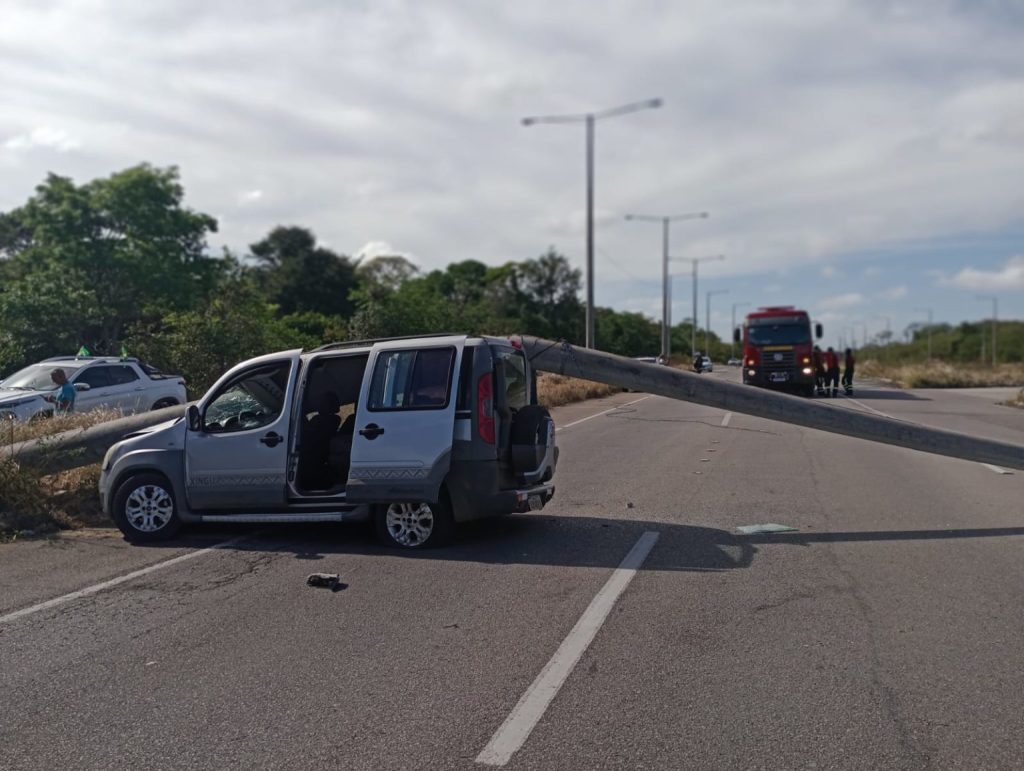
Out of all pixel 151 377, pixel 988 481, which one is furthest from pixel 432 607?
pixel 151 377

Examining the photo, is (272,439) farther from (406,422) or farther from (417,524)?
(417,524)

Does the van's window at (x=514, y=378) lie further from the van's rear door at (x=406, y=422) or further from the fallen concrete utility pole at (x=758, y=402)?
the fallen concrete utility pole at (x=758, y=402)

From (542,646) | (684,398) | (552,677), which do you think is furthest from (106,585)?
(684,398)

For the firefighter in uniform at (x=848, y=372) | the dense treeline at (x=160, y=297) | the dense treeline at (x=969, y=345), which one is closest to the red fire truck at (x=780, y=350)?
the firefighter in uniform at (x=848, y=372)

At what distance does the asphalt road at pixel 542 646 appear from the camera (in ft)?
15.1

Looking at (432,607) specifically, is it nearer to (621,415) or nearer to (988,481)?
(988,481)

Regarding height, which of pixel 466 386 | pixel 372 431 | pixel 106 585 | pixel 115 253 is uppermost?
pixel 115 253

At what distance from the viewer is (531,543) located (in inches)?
360

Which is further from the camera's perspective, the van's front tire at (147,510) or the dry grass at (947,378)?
the dry grass at (947,378)

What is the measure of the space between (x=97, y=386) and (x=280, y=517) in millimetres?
11706

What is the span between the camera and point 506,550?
29.0 ft

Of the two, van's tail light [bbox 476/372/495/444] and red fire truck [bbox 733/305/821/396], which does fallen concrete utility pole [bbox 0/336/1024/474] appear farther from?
red fire truck [bbox 733/305/821/396]

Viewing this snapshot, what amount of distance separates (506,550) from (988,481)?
8.02 meters

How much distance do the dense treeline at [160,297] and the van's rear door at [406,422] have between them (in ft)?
43.0
